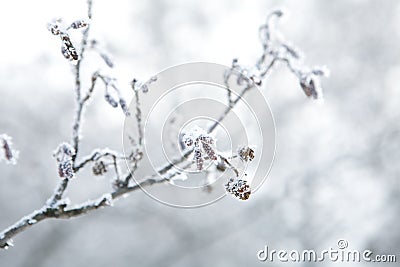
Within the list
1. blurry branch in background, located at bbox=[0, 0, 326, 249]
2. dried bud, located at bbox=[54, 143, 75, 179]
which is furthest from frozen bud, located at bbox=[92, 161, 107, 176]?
dried bud, located at bbox=[54, 143, 75, 179]

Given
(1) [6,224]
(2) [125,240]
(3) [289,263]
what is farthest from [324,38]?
(1) [6,224]

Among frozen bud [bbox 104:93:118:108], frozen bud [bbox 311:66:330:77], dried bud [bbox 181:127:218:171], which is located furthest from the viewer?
frozen bud [bbox 311:66:330:77]

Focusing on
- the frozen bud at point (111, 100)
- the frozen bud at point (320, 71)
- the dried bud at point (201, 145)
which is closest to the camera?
the dried bud at point (201, 145)

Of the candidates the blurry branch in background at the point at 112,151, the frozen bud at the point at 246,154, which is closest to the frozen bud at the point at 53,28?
the blurry branch in background at the point at 112,151

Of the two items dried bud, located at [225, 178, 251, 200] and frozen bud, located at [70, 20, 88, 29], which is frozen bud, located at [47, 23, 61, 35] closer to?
frozen bud, located at [70, 20, 88, 29]

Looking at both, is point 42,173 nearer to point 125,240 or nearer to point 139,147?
point 125,240

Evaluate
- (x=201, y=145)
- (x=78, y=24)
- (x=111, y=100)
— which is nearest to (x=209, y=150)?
(x=201, y=145)

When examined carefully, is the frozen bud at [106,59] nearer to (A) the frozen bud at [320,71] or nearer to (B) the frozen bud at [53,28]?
(B) the frozen bud at [53,28]
